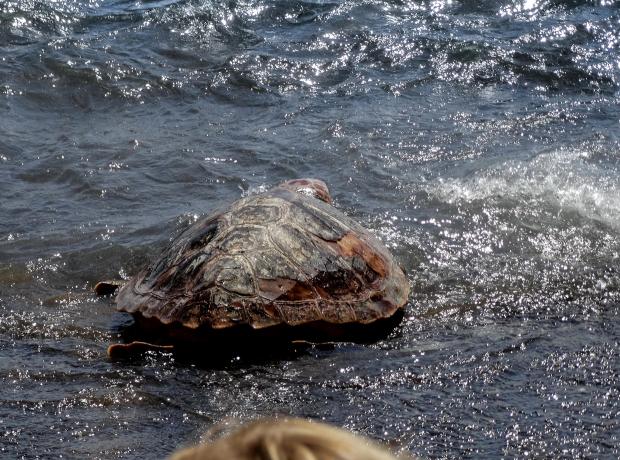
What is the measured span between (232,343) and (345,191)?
2627 millimetres

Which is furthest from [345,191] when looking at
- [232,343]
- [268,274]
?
[232,343]

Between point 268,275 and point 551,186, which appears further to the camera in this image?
point 551,186

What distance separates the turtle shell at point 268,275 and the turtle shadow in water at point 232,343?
5cm

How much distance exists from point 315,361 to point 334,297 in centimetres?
39

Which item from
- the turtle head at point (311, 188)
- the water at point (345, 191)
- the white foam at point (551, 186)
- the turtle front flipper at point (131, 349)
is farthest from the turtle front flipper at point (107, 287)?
the white foam at point (551, 186)

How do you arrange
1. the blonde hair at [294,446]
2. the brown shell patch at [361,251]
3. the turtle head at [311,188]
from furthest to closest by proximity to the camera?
1. the turtle head at [311,188]
2. the brown shell patch at [361,251]
3. the blonde hair at [294,446]

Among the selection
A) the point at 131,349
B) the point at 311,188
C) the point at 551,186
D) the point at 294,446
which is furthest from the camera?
the point at 551,186

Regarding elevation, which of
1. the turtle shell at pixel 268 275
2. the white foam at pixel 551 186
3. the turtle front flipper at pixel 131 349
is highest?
the turtle shell at pixel 268 275

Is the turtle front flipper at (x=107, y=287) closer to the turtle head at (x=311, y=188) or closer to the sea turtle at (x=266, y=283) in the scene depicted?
the sea turtle at (x=266, y=283)

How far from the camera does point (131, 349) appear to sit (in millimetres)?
4535

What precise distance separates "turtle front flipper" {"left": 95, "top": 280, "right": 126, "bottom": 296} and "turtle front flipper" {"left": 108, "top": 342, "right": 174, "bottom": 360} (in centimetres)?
85

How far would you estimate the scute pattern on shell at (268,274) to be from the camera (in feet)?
15.0

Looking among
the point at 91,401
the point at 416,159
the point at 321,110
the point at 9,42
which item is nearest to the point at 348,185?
the point at 416,159

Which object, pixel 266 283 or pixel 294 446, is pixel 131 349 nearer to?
pixel 266 283
